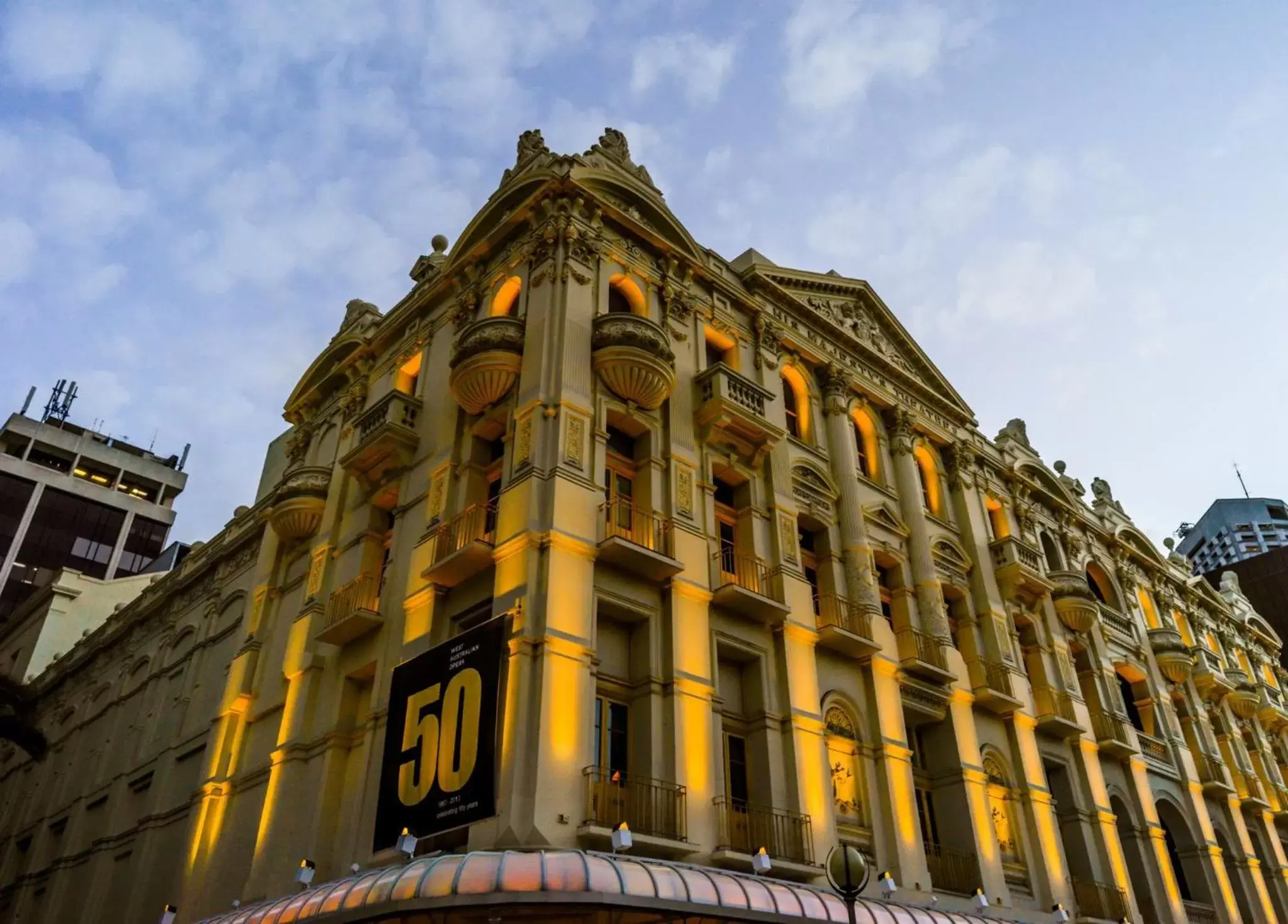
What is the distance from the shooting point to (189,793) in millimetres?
25250

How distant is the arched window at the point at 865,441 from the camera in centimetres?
2628

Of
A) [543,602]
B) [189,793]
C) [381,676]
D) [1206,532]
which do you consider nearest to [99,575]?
[189,793]

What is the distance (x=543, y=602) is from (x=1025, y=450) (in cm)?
2422

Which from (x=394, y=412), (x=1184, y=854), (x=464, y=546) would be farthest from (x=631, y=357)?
(x=1184, y=854)

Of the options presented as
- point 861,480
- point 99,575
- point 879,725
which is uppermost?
point 99,575

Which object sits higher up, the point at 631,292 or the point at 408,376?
the point at 408,376

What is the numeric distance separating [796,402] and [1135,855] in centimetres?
1536

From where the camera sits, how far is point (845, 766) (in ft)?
63.4

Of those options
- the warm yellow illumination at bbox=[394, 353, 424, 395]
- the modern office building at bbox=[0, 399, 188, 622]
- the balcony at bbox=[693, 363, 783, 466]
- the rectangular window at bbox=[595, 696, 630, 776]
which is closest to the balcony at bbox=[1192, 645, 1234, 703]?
the balcony at bbox=[693, 363, 783, 466]

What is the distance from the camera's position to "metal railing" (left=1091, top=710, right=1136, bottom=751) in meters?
27.0

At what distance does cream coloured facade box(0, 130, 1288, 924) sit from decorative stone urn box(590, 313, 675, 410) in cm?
7

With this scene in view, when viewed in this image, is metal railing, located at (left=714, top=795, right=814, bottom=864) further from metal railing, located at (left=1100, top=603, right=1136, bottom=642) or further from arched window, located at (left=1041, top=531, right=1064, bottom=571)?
metal railing, located at (left=1100, top=603, right=1136, bottom=642)

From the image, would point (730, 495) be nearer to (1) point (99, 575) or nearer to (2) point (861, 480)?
(2) point (861, 480)

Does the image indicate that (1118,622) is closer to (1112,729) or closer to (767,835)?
(1112,729)
